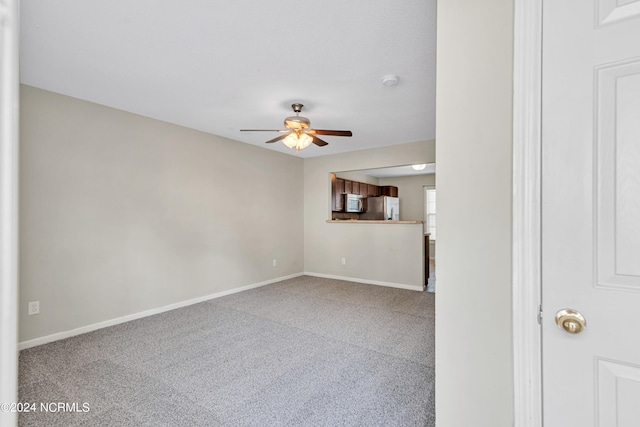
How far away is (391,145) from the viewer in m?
4.85

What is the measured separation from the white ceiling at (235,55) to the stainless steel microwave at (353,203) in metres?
2.86

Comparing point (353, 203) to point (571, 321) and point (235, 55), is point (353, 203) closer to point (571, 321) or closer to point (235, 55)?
point (235, 55)

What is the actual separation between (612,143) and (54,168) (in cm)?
390

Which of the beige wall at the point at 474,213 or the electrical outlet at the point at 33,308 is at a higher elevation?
the beige wall at the point at 474,213

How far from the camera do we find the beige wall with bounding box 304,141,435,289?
15.4 ft

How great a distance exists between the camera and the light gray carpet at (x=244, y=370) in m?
1.75

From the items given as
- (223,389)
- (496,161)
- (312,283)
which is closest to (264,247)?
(312,283)

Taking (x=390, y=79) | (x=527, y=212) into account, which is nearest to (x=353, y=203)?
(x=390, y=79)

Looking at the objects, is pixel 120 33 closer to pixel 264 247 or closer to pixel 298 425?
pixel 298 425

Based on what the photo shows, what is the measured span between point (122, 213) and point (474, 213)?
350cm
